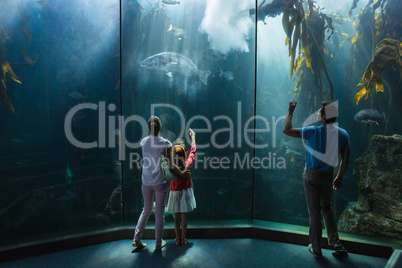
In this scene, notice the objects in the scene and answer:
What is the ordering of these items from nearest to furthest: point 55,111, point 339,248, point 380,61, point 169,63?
point 339,248
point 55,111
point 380,61
point 169,63

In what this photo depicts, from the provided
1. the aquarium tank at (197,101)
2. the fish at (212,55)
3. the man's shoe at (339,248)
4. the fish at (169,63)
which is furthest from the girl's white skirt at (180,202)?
the fish at (212,55)

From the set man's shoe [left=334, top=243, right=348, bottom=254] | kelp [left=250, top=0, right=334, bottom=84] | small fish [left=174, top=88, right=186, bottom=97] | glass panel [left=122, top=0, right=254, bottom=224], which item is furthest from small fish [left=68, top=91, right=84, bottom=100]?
man's shoe [left=334, top=243, right=348, bottom=254]

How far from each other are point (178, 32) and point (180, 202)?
2.95 metres

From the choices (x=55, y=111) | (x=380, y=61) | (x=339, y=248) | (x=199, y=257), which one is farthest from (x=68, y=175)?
(x=380, y=61)

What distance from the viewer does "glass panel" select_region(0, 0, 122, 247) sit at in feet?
11.0

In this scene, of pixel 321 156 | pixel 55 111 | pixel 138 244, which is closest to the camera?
pixel 321 156

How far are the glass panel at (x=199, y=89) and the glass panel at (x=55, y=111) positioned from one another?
0.40 metres

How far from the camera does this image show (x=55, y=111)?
11.5 feet

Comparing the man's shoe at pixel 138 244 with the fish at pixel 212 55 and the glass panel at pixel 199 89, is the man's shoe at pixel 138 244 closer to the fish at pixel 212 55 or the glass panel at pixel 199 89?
the glass panel at pixel 199 89

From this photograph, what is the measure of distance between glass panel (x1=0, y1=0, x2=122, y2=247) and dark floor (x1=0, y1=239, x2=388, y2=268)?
648 mm

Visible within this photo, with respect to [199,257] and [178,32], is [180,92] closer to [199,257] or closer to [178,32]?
[178,32]

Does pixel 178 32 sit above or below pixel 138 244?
above

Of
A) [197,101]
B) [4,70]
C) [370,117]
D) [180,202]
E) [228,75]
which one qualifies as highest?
[228,75]

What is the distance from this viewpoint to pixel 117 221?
3.58 metres
